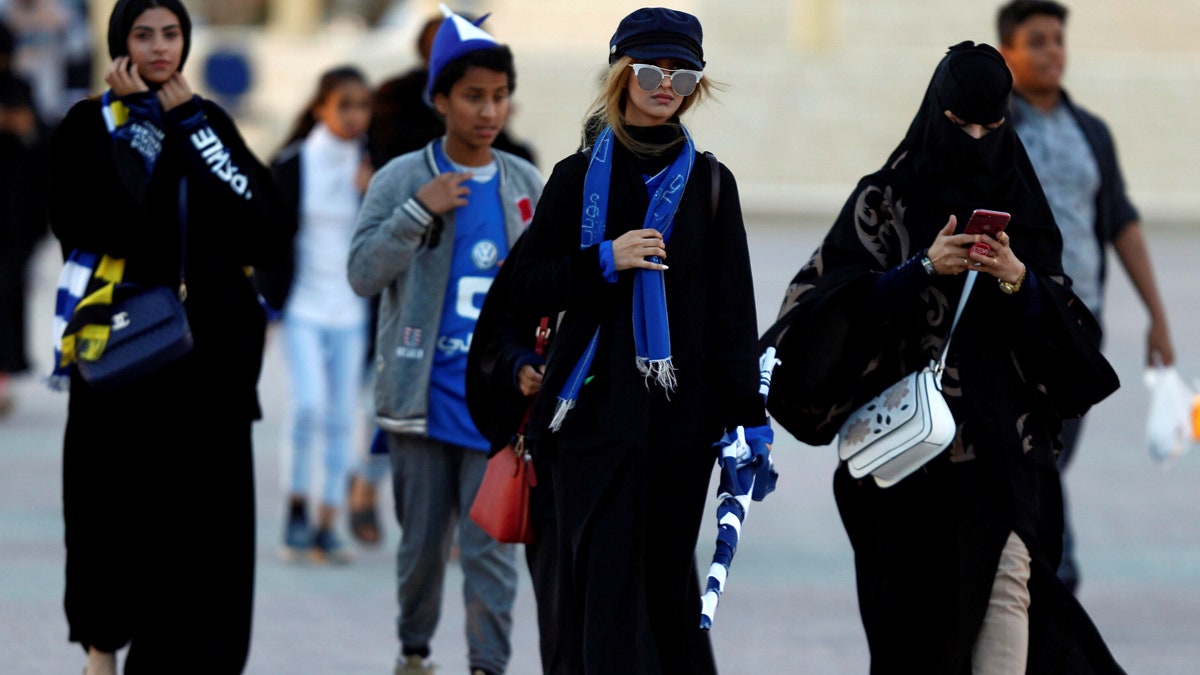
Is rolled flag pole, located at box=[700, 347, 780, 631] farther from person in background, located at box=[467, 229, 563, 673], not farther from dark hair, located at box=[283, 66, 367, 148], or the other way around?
dark hair, located at box=[283, 66, 367, 148]

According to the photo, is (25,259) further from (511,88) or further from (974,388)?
(974,388)

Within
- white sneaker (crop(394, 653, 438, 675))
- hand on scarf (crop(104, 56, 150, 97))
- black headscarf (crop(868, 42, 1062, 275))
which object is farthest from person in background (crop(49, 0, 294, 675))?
black headscarf (crop(868, 42, 1062, 275))

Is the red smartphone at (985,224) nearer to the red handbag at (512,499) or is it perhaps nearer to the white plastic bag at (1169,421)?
the red handbag at (512,499)

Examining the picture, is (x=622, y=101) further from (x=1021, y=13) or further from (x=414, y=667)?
(x=1021, y=13)

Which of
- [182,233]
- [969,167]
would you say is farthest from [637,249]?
[182,233]

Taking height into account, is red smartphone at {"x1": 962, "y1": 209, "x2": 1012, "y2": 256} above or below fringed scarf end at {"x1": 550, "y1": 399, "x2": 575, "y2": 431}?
above

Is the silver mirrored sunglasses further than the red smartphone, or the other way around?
the red smartphone

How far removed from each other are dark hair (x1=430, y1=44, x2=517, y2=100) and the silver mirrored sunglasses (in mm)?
1306

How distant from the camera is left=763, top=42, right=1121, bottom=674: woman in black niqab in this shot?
5.11m

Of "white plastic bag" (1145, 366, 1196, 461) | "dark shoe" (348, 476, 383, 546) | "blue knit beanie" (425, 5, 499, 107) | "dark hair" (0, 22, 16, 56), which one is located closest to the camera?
"blue knit beanie" (425, 5, 499, 107)

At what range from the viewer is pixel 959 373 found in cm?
516

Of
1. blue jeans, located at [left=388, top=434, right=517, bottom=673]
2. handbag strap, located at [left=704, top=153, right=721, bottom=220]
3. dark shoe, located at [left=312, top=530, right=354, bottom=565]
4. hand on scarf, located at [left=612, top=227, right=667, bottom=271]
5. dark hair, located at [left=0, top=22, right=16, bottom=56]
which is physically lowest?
dark shoe, located at [left=312, top=530, right=354, bottom=565]

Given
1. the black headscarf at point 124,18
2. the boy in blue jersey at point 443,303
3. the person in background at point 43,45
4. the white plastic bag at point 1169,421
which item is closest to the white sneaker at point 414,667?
the boy in blue jersey at point 443,303

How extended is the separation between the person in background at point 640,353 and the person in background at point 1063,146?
2576mm
